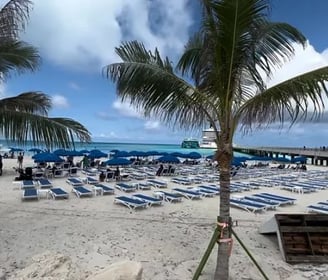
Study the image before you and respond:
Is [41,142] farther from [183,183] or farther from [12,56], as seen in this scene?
[183,183]

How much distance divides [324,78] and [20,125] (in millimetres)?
5462

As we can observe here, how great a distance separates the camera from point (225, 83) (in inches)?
202

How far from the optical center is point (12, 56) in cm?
636

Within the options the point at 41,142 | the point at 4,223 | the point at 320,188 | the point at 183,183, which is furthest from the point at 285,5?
the point at 320,188

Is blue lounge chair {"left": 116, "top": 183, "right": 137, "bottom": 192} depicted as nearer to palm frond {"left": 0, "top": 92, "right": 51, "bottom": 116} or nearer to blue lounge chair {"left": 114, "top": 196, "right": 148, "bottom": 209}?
blue lounge chair {"left": 114, "top": 196, "right": 148, "bottom": 209}

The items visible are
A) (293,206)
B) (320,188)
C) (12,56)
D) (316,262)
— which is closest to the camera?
(12,56)

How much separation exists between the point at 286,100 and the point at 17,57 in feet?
17.4

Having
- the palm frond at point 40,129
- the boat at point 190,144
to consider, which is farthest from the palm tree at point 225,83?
the boat at point 190,144

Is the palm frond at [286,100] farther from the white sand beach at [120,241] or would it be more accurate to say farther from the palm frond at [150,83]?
the white sand beach at [120,241]

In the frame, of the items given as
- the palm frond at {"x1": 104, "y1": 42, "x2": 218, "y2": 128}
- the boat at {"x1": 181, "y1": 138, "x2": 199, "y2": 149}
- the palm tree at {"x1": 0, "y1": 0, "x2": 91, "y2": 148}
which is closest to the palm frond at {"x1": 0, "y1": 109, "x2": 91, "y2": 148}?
the palm tree at {"x1": 0, "y1": 0, "x2": 91, "y2": 148}

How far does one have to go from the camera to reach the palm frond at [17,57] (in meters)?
6.24

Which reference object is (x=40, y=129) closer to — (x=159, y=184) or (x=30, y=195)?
(x=30, y=195)

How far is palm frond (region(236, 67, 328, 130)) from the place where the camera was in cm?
470

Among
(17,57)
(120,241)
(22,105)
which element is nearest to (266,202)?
(120,241)
